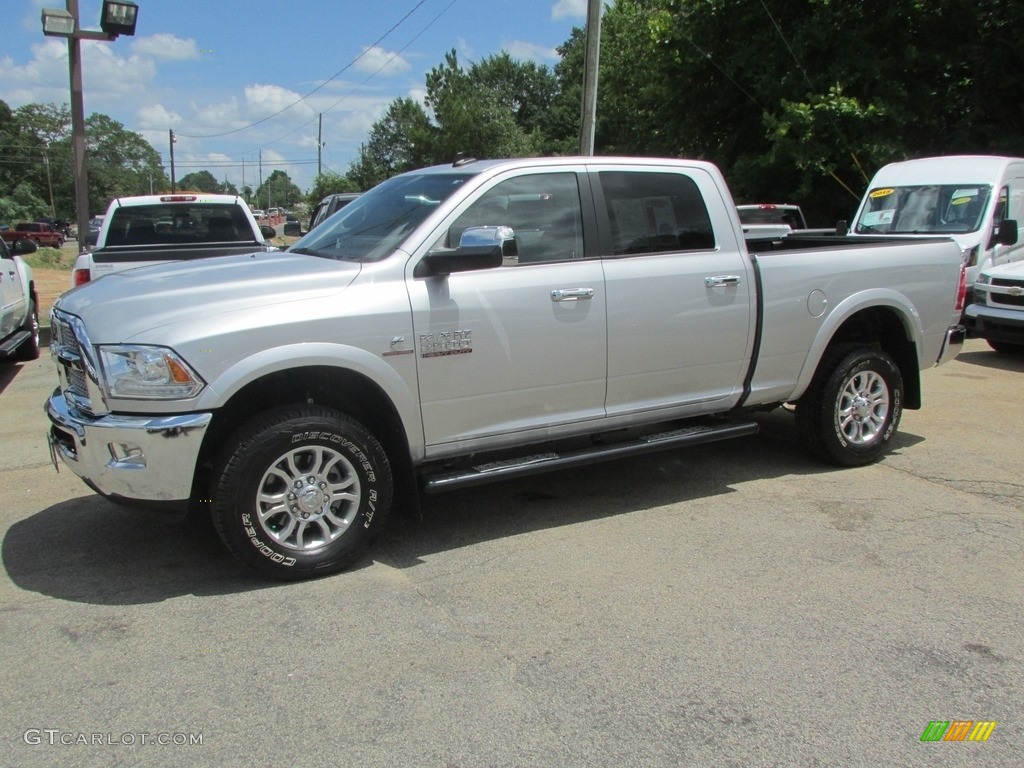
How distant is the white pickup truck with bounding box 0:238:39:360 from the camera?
350 inches

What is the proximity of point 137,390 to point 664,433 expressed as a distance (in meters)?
2.98

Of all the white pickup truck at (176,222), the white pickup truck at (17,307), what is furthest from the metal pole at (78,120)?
the white pickup truck at (176,222)

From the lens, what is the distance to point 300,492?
4.17 meters

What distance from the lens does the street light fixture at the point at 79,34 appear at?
11.9 metres

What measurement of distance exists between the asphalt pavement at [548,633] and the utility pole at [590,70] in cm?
990

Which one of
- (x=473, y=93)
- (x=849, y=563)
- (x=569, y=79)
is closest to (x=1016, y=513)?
(x=849, y=563)

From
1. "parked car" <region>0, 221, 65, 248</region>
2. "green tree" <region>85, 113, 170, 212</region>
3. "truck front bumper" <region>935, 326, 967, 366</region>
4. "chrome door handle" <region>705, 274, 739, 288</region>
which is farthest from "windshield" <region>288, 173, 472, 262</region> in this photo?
"green tree" <region>85, 113, 170, 212</region>

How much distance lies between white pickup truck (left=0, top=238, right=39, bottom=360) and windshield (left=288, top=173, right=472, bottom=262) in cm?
482

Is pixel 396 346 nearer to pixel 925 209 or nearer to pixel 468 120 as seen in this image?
pixel 925 209

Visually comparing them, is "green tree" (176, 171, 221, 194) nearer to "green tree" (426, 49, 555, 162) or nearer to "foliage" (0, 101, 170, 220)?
"foliage" (0, 101, 170, 220)

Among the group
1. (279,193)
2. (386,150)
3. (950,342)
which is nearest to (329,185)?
(386,150)

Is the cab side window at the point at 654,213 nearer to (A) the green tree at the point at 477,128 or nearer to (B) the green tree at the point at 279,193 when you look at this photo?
(A) the green tree at the point at 477,128

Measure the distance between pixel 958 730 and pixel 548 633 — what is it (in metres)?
1.54

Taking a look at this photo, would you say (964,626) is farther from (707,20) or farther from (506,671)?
(707,20)
